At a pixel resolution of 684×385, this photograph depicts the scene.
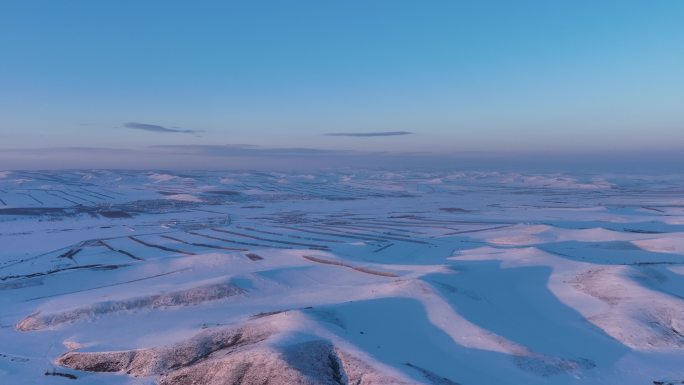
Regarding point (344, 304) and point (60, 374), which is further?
point (344, 304)

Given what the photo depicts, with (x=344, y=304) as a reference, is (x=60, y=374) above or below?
below

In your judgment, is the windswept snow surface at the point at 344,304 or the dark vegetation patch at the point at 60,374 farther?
the dark vegetation patch at the point at 60,374

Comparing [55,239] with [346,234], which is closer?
[55,239]

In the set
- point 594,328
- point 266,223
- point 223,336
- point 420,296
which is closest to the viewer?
point 223,336

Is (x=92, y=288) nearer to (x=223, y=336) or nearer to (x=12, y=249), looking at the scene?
(x=223, y=336)

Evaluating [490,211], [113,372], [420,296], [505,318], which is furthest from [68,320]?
[490,211]

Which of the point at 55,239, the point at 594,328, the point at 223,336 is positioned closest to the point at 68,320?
the point at 223,336

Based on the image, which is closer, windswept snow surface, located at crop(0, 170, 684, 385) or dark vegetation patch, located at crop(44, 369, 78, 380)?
windswept snow surface, located at crop(0, 170, 684, 385)

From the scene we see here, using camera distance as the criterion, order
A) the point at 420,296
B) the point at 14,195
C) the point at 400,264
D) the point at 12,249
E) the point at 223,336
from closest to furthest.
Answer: the point at 223,336, the point at 420,296, the point at 400,264, the point at 12,249, the point at 14,195
